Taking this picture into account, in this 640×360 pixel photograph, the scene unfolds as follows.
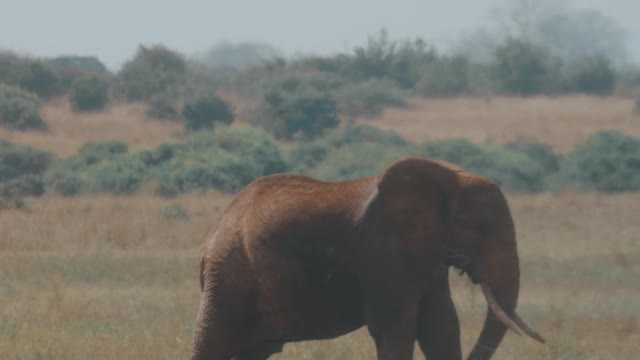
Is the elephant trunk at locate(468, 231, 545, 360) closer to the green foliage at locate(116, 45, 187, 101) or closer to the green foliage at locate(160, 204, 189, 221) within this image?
the green foliage at locate(160, 204, 189, 221)

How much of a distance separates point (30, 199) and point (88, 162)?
27.3ft

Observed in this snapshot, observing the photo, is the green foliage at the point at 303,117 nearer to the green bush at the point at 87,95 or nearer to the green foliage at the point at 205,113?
the green foliage at the point at 205,113

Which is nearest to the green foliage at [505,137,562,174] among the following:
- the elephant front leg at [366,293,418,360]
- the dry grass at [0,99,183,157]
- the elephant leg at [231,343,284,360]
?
the dry grass at [0,99,183,157]

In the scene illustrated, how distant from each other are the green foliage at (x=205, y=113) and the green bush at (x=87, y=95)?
4.09 metres

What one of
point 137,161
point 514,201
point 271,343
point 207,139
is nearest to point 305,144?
point 207,139

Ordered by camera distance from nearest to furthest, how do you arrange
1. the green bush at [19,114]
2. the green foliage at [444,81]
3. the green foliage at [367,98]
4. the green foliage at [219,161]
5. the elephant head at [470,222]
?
1. the elephant head at [470,222]
2. the green foliage at [219,161]
3. the green bush at [19,114]
4. the green foliage at [367,98]
5. the green foliage at [444,81]

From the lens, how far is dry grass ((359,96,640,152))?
4653 cm

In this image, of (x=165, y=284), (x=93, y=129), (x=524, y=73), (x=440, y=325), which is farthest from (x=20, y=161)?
(x=524, y=73)

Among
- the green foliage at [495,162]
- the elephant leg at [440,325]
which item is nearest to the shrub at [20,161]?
the green foliage at [495,162]

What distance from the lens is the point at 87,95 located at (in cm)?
5038

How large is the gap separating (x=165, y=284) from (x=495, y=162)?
20.4m

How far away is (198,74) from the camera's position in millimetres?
64875

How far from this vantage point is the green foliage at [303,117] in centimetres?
4641

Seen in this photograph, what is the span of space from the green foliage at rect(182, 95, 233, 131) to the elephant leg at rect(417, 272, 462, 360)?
37.6m
